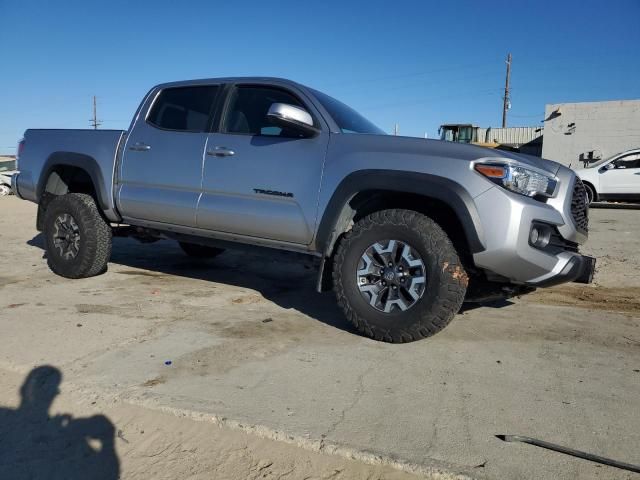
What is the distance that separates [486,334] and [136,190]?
3384 mm

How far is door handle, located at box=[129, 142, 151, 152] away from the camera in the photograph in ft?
16.1

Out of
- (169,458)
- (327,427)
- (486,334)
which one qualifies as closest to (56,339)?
(169,458)

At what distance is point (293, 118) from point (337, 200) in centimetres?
68

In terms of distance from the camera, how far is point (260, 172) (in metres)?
4.14

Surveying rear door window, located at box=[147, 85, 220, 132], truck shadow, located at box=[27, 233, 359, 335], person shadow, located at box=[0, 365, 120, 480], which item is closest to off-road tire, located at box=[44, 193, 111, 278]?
truck shadow, located at box=[27, 233, 359, 335]

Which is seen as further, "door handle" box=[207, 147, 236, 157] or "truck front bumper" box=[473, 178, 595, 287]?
"door handle" box=[207, 147, 236, 157]

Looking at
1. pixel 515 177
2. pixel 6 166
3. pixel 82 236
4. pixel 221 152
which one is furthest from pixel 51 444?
pixel 6 166

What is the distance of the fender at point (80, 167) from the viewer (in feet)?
16.9

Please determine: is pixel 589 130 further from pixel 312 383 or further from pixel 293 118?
pixel 312 383

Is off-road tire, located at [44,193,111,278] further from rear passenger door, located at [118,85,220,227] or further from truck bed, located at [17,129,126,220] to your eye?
rear passenger door, located at [118,85,220,227]

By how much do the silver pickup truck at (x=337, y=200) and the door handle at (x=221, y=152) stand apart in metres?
0.01

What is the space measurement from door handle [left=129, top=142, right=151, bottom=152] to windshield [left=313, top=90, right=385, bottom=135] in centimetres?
171

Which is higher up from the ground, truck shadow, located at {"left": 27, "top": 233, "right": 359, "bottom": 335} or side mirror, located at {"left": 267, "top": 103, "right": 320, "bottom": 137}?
side mirror, located at {"left": 267, "top": 103, "right": 320, "bottom": 137}

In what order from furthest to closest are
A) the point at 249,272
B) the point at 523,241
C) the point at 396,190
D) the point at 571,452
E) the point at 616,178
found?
the point at 616,178
the point at 249,272
the point at 396,190
the point at 523,241
the point at 571,452
